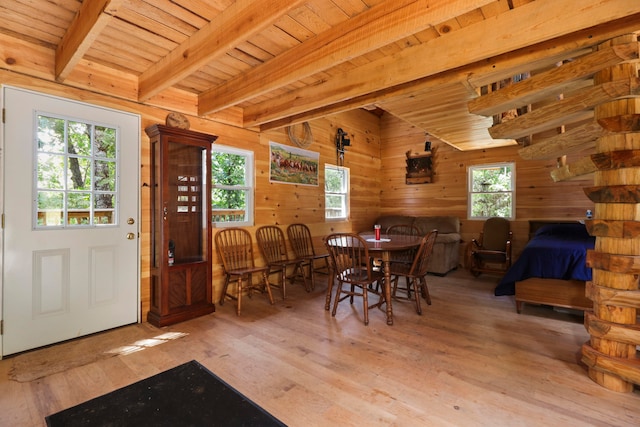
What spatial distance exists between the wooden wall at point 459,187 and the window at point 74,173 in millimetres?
5355

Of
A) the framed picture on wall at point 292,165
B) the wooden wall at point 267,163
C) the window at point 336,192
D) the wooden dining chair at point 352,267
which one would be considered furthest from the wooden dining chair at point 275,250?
the window at point 336,192

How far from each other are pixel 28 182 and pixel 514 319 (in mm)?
4568

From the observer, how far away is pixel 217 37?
209cm

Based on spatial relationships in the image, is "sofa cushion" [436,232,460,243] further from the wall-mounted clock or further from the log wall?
the wall-mounted clock

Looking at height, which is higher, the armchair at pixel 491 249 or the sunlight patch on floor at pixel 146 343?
the armchair at pixel 491 249

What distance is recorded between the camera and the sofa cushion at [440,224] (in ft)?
18.9

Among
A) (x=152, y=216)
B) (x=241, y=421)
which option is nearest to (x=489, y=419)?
(x=241, y=421)

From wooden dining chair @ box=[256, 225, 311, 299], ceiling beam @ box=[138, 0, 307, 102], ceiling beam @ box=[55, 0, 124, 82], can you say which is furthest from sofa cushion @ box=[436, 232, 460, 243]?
ceiling beam @ box=[55, 0, 124, 82]

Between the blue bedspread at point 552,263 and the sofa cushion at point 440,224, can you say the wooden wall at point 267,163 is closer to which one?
the sofa cushion at point 440,224

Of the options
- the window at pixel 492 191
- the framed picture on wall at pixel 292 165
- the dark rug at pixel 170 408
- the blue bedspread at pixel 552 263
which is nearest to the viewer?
the dark rug at pixel 170 408

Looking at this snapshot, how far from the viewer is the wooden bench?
9.86ft

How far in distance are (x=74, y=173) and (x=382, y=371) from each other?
9.86 ft

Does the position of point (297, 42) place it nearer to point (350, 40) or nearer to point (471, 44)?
point (350, 40)

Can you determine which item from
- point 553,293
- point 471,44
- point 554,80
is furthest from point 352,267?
point 554,80
